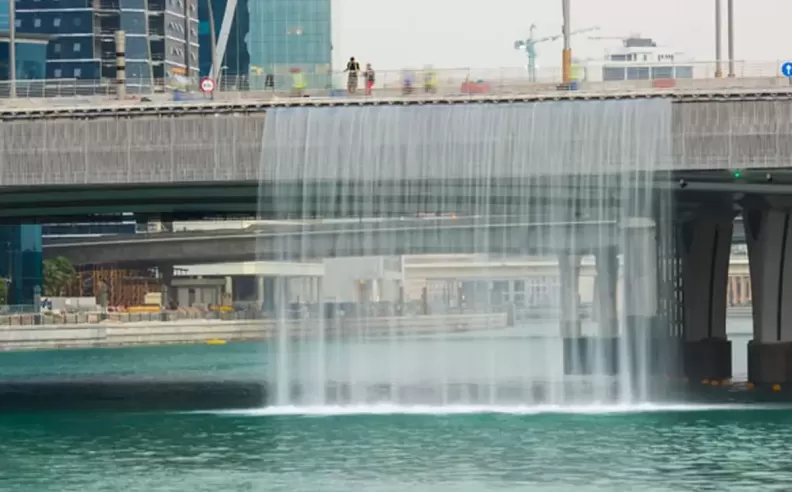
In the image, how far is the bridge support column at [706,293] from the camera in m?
96.6

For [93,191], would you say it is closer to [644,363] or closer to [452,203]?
[452,203]

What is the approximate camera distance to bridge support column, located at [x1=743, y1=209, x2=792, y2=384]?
87562 millimetres

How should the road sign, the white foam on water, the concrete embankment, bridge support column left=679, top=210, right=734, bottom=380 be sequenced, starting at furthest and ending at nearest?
the concrete embankment, bridge support column left=679, top=210, right=734, bottom=380, the road sign, the white foam on water

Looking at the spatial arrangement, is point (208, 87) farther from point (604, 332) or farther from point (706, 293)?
point (706, 293)

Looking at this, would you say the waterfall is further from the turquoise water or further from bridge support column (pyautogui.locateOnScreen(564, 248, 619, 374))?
the turquoise water

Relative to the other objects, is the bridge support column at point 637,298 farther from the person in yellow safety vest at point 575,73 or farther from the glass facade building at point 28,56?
the glass facade building at point 28,56

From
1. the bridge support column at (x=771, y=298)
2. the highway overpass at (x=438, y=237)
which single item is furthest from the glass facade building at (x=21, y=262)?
the bridge support column at (x=771, y=298)

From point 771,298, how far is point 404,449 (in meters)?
33.9

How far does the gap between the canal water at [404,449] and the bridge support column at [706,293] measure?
21721mm

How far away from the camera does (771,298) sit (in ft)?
289

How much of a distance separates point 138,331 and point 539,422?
4709 inches

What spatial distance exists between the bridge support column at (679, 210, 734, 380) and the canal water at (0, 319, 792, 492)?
855 inches

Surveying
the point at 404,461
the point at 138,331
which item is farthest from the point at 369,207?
the point at 138,331

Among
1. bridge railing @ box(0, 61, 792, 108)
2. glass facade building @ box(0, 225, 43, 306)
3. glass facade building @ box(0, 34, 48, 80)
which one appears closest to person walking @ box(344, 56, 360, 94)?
bridge railing @ box(0, 61, 792, 108)
